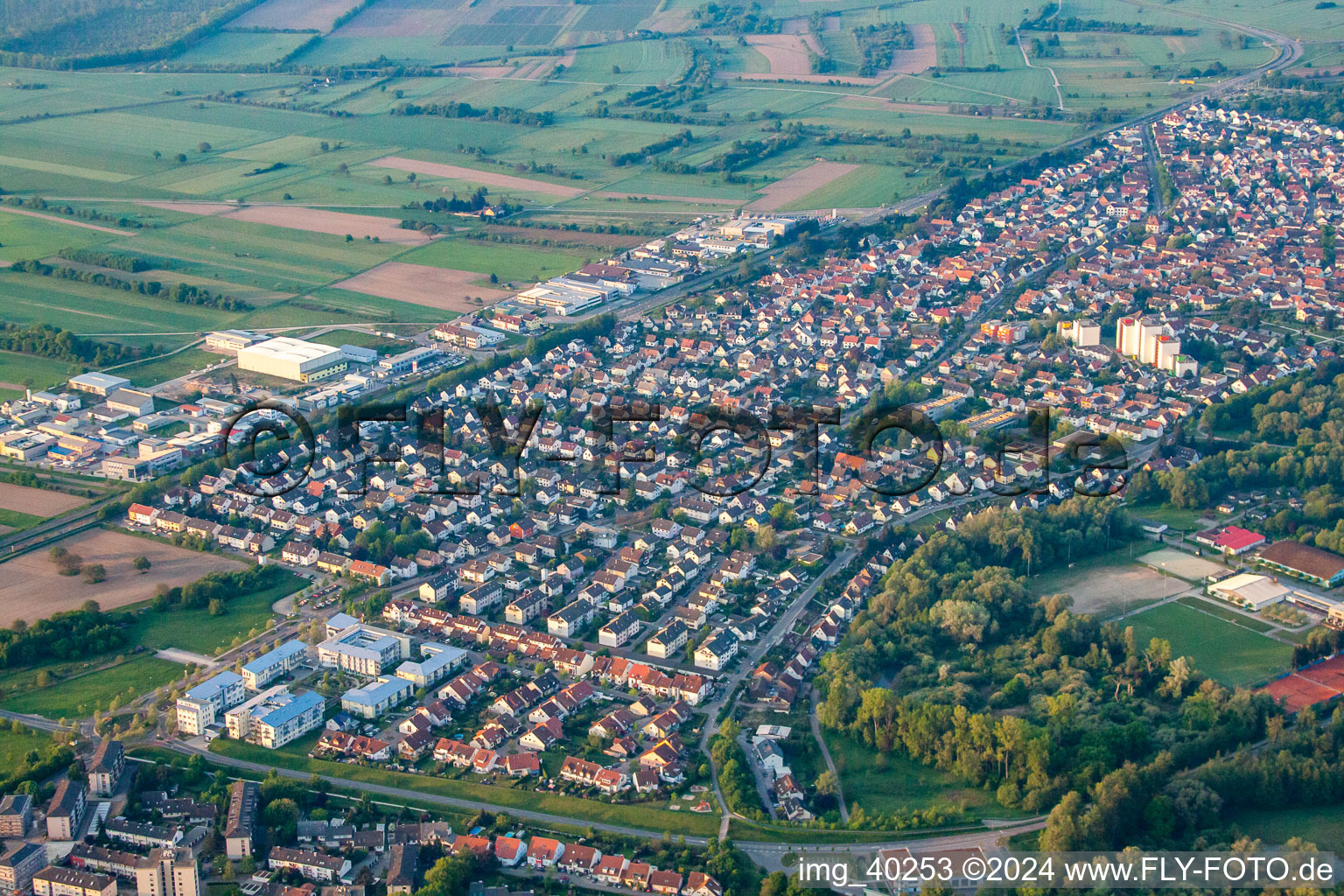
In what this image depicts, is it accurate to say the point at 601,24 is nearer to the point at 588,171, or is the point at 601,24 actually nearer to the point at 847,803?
the point at 588,171

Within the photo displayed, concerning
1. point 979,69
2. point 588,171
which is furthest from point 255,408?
point 979,69

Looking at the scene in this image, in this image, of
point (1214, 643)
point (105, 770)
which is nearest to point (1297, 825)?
point (1214, 643)

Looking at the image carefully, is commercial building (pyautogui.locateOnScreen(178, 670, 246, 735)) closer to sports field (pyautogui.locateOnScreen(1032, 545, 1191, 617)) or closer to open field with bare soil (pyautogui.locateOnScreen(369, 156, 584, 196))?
sports field (pyautogui.locateOnScreen(1032, 545, 1191, 617))

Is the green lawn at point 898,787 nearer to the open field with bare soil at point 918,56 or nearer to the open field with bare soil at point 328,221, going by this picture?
the open field with bare soil at point 328,221

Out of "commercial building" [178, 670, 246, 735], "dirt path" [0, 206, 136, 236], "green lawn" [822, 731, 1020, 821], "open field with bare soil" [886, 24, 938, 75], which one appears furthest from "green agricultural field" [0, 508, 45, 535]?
"open field with bare soil" [886, 24, 938, 75]

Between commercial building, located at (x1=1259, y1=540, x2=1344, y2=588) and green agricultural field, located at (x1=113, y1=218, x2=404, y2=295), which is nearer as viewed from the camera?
commercial building, located at (x1=1259, y1=540, x2=1344, y2=588)

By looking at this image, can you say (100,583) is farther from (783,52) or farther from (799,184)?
(783,52)
